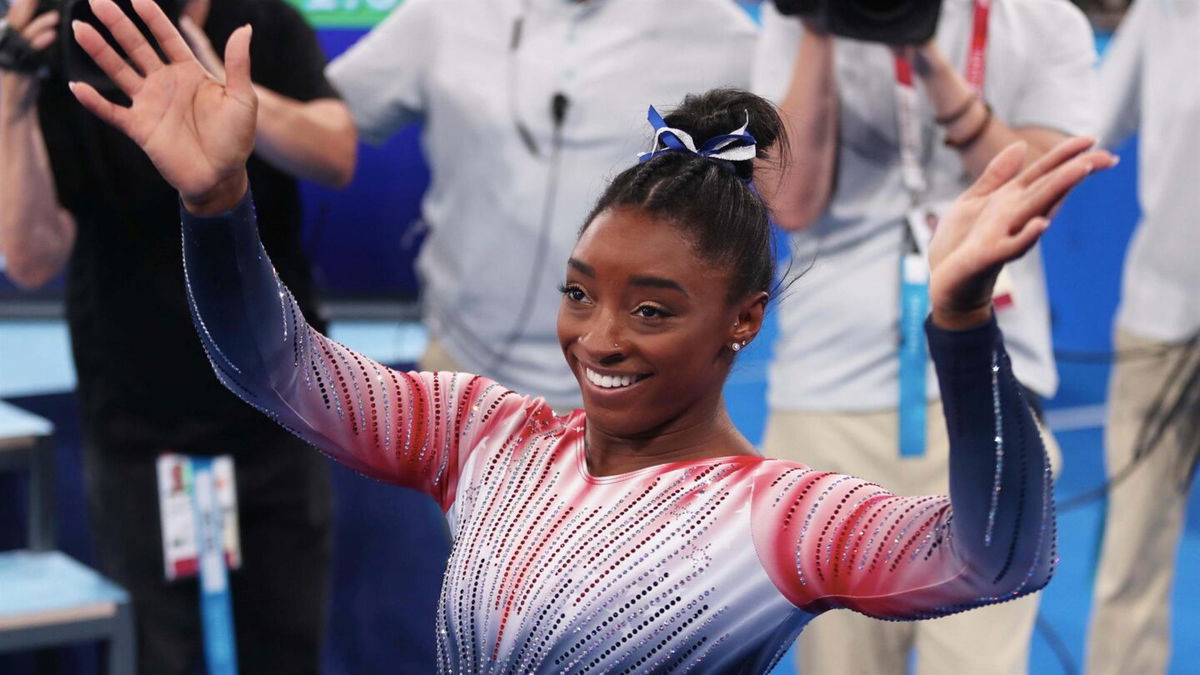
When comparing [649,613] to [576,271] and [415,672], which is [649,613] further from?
[415,672]

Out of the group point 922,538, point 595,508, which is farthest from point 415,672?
point 922,538

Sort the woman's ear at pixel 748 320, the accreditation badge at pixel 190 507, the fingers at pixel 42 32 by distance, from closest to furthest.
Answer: the woman's ear at pixel 748 320 < the fingers at pixel 42 32 < the accreditation badge at pixel 190 507

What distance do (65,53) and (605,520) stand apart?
130 cm

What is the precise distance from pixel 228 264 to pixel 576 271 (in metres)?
0.31

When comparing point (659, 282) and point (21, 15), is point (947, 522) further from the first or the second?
point (21, 15)

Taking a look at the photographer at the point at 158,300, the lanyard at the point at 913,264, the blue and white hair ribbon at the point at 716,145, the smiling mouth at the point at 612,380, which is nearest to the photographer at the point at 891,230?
the lanyard at the point at 913,264

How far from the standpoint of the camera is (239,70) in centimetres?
149

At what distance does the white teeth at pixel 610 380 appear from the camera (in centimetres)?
152

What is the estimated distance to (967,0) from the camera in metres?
2.54

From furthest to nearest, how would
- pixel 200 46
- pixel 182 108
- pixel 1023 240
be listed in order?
pixel 200 46 < pixel 182 108 < pixel 1023 240

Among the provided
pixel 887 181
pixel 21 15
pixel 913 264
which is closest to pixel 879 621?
pixel 913 264

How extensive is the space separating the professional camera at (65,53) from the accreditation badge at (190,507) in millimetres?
605

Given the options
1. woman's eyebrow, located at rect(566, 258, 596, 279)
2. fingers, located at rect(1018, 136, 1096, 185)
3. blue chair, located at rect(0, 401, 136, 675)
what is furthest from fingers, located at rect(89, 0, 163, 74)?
blue chair, located at rect(0, 401, 136, 675)

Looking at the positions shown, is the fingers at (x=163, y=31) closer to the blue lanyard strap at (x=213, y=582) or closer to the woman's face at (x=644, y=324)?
the woman's face at (x=644, y=324)
